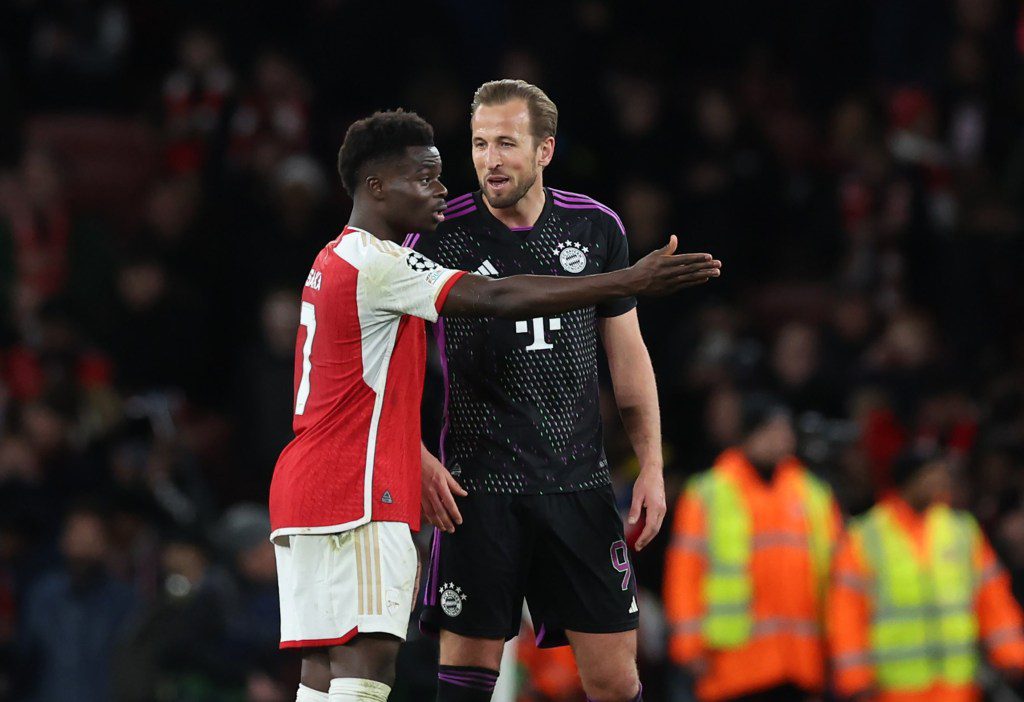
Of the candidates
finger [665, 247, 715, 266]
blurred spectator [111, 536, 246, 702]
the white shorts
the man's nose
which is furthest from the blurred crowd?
finger [665, 247, 715, 266]

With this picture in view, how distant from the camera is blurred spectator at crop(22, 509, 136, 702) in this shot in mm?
10156

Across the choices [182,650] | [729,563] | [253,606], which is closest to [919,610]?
[729,563]

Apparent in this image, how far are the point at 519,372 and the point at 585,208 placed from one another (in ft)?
1.97

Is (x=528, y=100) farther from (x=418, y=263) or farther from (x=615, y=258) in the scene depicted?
(x=418, y=263)

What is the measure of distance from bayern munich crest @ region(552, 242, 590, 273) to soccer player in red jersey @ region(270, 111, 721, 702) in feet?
1.75

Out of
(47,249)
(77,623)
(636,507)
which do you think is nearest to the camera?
(636,507)

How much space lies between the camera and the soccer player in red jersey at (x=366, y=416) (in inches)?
208

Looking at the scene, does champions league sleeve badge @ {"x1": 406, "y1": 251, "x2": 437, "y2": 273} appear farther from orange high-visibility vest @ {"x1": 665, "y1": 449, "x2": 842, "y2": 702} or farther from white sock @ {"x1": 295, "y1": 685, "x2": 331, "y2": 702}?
orange high-visibility vest @ {"x1": 665, "y1": 449, "x2": 842, "y2": 702}

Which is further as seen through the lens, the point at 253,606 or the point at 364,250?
the point at 253,606

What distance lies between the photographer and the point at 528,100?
584 centimetres

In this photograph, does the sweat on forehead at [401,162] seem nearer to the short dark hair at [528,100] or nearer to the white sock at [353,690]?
the short dark hair at [528,100]

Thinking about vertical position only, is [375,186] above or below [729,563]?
above

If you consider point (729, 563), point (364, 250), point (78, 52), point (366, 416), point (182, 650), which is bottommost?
point (182, 650)

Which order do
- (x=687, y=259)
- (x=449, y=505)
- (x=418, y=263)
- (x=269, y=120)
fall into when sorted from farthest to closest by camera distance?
(x=269, y=120)
(x=449, y=505)
(x=418, y=263)
(x=687, y=259)
